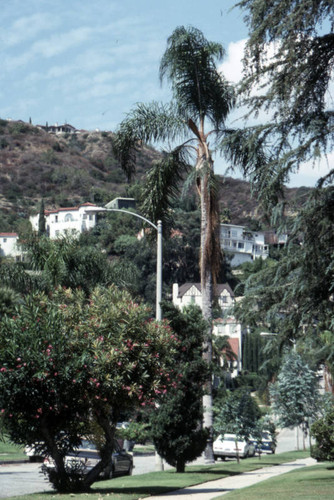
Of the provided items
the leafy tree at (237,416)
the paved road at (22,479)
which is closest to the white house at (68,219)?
the leafy tree at (237,416)

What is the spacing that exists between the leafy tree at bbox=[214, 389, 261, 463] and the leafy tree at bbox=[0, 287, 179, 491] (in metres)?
16.0

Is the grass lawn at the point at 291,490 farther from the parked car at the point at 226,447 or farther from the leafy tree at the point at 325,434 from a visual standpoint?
the parked car at the point at 226,447

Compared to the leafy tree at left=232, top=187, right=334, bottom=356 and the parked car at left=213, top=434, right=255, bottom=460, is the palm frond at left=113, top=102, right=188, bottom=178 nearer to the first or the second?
the leafy tree at left=232, top=187, right=334, bottom=356

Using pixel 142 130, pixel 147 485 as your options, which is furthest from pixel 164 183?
pixel 147 485

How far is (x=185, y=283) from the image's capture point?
126938 mm

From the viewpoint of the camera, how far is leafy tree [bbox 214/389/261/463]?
33.1 meters

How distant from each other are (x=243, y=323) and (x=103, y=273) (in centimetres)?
2199

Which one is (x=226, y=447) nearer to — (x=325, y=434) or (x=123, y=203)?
(x=325, y=434)

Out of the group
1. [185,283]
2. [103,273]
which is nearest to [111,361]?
[103,273]

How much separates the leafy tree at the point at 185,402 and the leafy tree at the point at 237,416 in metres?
10.3

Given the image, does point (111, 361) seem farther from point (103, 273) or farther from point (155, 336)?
point (103, 273)

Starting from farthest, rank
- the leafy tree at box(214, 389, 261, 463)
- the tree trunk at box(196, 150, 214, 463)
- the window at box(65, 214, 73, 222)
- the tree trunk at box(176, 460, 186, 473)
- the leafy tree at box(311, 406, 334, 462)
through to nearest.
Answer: the window at box(65, 214, 73, 222)
the leafy tree at box(214, 389, 261, 463)
the leafy tree at box(311, 406, 334, 462)
the tree trunk at box(196, 150, 214, 463)
the tree trunk at box(176, 460, 186, 473)

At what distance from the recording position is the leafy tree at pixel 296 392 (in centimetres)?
4478

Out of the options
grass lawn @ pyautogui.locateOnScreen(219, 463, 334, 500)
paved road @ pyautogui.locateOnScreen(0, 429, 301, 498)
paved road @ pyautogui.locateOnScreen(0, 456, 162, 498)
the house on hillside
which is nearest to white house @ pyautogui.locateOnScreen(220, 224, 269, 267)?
the house on hillside
